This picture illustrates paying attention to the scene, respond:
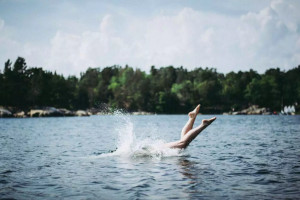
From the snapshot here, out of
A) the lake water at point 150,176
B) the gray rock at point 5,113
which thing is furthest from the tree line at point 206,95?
the lake water at point 150,176

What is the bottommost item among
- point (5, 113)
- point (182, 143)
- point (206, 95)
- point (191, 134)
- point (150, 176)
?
point (150, 176)

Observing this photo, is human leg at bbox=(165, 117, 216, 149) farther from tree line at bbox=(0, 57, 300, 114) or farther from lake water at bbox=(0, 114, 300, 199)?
tree line at bbox=(0, 57, 300, 114)

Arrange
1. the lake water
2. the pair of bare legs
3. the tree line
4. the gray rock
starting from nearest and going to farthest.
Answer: the lake water → the pair of bare legs → the gray rock → the tree line

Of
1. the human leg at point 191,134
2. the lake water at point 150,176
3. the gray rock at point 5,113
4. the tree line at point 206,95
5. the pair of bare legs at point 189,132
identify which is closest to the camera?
the lake water at point 150,176

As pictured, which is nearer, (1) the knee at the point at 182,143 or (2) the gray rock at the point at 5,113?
(1) the knee at the point at 182,143

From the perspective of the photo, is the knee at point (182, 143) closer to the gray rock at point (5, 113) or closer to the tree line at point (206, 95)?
the gray rock at point (5, 113)

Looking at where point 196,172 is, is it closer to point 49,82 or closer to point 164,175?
point 164,175

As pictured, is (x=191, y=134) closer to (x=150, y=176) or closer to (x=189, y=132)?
(x=189, y=132)

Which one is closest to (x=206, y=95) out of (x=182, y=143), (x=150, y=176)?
(x=182, y=143)

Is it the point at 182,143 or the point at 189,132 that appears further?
the point at 182,143

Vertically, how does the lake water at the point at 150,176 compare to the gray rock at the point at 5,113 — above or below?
below

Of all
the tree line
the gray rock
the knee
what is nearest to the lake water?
the knee

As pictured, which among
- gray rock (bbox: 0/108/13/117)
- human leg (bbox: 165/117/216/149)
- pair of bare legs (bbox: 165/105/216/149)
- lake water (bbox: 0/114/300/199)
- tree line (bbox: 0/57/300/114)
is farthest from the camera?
tree line (bbox: 0/57/300/114)

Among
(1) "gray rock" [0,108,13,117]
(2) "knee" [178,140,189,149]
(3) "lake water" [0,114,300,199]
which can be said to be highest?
(1) "gray rock" [0,108,13,117]
